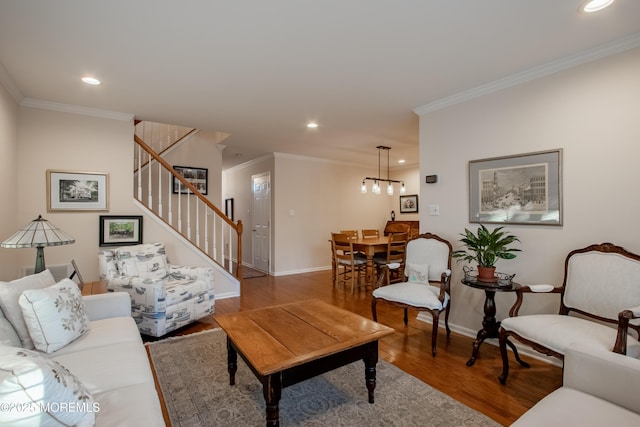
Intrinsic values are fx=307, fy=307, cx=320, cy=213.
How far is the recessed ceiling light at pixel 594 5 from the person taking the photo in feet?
5.82

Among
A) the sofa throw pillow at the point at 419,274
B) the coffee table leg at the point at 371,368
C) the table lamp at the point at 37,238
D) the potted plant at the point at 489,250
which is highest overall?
the table lamp at the point at 37,238

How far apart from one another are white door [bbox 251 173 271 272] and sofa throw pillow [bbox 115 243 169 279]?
2.76 meters

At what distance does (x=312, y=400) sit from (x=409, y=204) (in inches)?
236

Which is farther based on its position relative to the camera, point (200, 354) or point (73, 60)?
point (200, 354)

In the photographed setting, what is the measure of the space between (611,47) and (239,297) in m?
4.64

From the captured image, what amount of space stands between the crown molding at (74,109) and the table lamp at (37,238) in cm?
164

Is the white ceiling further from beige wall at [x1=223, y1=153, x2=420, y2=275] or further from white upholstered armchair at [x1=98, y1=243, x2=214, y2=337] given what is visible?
beige wall at [x1=223, y1=153, x2=420, y2=275]

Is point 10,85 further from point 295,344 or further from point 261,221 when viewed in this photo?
point 261,221

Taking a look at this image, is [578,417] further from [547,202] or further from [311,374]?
[547,202]

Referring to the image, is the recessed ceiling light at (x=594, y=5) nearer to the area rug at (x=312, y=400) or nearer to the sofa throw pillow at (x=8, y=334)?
the area rug at (x=312, y=400)

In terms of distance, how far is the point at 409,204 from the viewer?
7.40 meters

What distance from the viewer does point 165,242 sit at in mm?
3955

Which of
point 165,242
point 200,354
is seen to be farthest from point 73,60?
point 200,354

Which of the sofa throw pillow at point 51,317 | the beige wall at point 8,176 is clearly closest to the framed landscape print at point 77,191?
the beige wall at point 8,176
